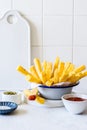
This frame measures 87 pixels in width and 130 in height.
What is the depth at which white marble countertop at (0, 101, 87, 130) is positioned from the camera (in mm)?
733

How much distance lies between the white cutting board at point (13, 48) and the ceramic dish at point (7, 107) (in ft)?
1.75

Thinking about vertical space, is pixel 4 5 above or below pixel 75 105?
above

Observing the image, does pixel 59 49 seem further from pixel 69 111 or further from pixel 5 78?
pixel 69 111

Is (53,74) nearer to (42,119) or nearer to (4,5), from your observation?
(42,119)

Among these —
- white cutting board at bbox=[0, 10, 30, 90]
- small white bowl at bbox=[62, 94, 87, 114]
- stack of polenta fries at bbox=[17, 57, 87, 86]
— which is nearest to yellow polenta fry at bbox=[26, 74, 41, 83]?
stack of polenta fries at bbox=[17, 57, 87, 86]

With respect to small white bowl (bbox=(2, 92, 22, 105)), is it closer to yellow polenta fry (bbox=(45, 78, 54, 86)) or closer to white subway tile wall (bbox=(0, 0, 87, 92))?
yellow polenta fry (bbox=(45, 78, 54, 86))

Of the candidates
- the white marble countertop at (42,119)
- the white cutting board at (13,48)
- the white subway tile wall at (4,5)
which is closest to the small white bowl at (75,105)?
the white marble countertop at (42,119)

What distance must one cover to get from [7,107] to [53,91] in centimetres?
15

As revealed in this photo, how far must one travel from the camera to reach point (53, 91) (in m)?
0.90

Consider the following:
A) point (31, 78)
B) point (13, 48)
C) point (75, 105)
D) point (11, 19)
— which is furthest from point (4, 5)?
point (75, 105)

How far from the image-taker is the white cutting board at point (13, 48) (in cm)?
138

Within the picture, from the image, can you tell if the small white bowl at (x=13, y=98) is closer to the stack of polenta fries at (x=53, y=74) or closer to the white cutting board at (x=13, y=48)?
the stack of polenta fries at (x=53, y=74)

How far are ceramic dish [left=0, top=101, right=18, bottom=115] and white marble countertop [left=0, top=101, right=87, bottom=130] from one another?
13 millimetres

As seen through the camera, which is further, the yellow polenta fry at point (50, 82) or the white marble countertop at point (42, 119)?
the yellow polenta fry at point (50, 82)
